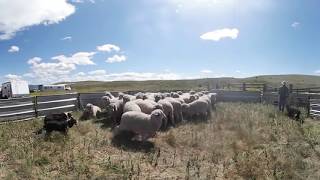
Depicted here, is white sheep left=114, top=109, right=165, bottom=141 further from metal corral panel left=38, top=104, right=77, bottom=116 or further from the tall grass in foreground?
metal corral panel left=38, top=104, right=77, bottom=116

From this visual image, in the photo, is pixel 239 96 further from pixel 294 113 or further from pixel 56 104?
pixel 56 104

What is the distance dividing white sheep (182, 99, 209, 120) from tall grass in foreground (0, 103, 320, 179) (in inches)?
104

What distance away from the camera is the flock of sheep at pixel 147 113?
13547 mm

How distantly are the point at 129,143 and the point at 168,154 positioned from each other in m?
1.66

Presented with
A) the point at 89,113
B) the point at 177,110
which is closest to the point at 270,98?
the point at 177,110

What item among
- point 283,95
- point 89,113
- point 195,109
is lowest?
point 89,113

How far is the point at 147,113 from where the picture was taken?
16.3 m

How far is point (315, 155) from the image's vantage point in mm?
12820

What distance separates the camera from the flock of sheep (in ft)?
44.4

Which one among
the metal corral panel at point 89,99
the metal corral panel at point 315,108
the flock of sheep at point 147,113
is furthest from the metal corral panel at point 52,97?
the metal corral panel at point 315,108

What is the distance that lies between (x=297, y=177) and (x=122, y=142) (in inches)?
230

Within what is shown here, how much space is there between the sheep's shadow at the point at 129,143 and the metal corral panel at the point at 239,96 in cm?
1838

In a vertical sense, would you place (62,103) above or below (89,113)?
above

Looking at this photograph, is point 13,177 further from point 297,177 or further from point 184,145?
point 297,177
